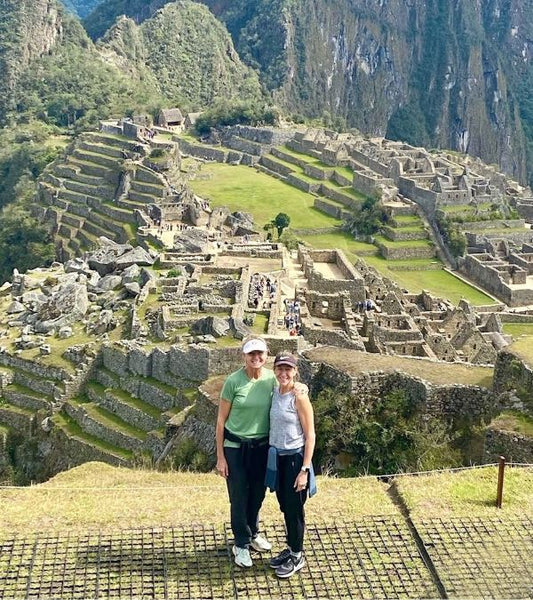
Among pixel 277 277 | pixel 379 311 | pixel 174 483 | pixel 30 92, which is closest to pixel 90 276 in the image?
pixel 277 277

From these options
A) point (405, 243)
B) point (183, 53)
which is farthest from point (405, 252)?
point (183, 53)

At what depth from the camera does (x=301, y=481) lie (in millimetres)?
9594

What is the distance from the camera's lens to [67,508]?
1142 centimetres

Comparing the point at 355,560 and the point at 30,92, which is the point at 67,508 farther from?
the point at 30,92

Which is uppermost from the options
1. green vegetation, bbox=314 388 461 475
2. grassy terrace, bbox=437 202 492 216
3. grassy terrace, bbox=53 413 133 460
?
green vegetation, bbox=314 388 461 475

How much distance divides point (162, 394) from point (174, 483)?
939 centimetres

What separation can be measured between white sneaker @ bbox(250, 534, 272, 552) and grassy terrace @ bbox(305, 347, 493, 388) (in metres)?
7.20

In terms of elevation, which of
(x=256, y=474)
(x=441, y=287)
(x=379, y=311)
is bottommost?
(x=441, y=287)

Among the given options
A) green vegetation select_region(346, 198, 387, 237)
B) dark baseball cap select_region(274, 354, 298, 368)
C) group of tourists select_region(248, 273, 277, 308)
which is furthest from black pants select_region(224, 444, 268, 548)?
green vegetation select_region(346, 198, 387, 237)

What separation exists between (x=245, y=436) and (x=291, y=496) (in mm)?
772

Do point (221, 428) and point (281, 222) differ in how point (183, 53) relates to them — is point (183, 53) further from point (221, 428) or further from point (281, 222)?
→ point (221, 428)

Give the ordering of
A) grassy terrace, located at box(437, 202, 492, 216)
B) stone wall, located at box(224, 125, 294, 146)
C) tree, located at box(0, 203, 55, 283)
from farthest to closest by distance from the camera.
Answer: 1. stone wall, located at box(224, 125, 294, 146)
2. grassy terrace, located at box(437, 202, 492, 216)
3. tree, located at box(0, 203, 55, 283)

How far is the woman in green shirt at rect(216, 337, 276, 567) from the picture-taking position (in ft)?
31.6

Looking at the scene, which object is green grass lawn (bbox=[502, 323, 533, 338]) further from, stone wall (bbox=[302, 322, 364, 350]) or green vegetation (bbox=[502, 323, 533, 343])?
stone wall (bbox=[302, 322, 364, 350])
